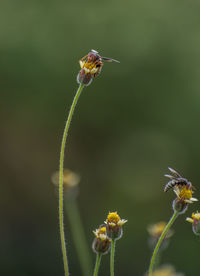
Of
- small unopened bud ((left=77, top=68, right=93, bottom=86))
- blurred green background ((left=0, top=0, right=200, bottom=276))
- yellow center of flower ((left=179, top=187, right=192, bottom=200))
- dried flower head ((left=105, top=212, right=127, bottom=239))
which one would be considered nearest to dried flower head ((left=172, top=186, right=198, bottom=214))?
yellow center of flower ((left=179, top=187, right=192, bottom=200))

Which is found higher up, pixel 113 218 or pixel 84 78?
pixel 84 78

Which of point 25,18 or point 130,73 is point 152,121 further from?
point 25,18

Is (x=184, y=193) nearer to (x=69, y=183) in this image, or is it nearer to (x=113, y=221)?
(x=113, y=221)

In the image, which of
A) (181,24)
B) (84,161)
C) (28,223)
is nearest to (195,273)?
(28,223)

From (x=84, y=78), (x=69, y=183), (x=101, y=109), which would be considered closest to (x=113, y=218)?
(x=84, y=78)

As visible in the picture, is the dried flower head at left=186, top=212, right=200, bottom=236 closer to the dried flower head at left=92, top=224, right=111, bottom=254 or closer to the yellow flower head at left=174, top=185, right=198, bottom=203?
the yellow flower head at left=174, top=185, right=198, bottom=203

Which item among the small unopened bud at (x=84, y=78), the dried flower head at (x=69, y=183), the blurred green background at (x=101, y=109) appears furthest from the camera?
the blurred green background at (x=101, y=109)

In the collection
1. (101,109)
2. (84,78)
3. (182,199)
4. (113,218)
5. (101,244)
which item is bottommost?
(101,244)

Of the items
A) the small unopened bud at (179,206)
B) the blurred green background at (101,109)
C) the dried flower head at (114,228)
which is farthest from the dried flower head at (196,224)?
the blurred green background at (101,109)

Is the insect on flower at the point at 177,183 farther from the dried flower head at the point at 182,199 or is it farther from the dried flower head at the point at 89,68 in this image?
the dried flower head at the point at 89,68
